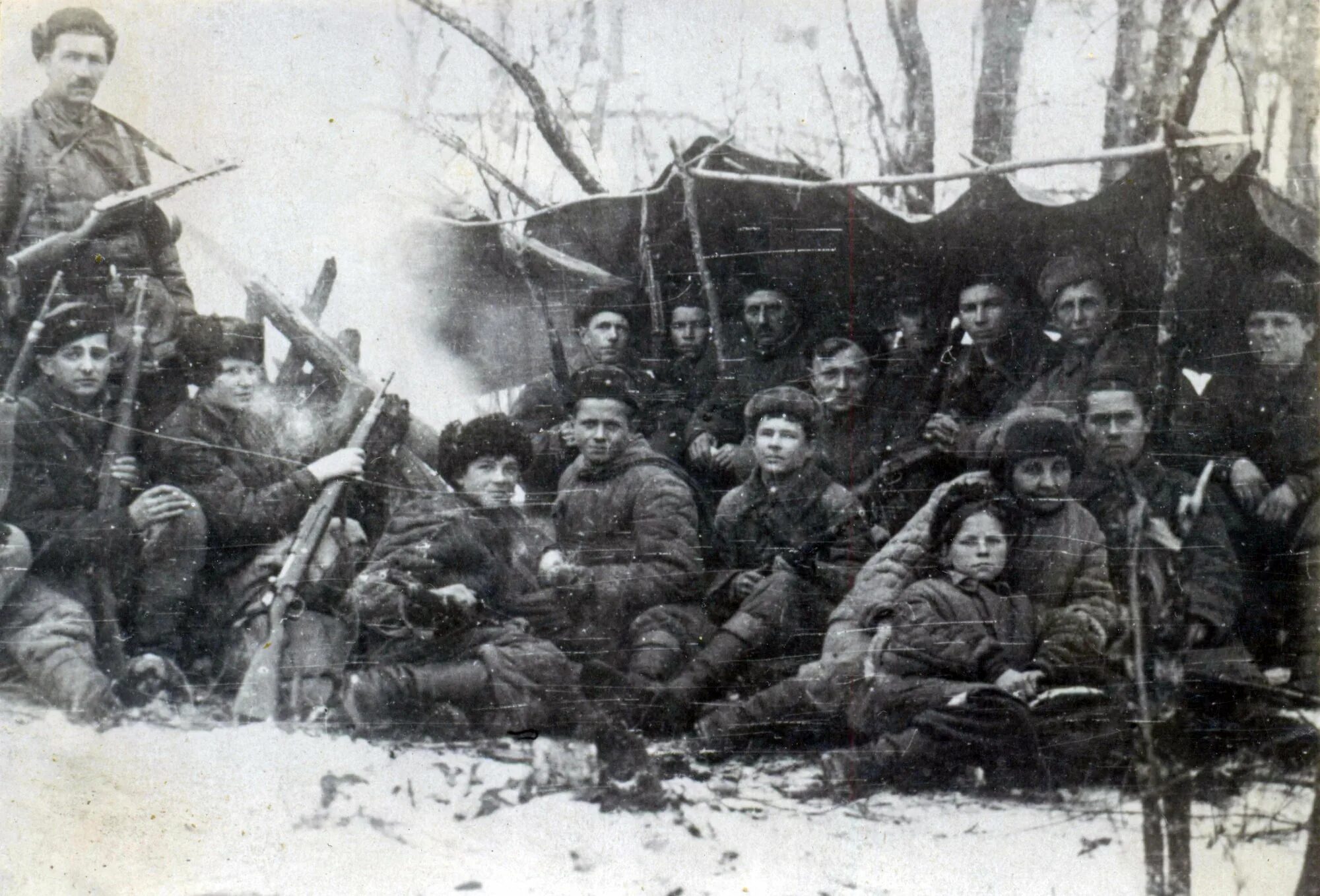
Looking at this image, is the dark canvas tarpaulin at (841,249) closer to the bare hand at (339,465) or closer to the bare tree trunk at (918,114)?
the bare tree trunk at (918,114)

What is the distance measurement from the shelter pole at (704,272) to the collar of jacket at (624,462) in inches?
16.1

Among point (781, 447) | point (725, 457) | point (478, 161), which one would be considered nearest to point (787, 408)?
point (781, 447)

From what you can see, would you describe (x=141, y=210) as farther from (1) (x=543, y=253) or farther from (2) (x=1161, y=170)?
(2) (x=1161, y=170)

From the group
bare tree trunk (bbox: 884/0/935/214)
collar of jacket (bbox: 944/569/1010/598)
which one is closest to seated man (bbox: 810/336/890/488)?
collar of jacket (bbox: 944/569/1010/598)

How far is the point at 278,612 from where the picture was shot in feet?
13.8

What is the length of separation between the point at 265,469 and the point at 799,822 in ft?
7.98

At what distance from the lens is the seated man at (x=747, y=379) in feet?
13.6

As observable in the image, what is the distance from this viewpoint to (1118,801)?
3979 millimetres

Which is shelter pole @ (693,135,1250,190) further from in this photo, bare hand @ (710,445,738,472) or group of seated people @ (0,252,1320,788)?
bare hand @ (710,445,738,472)

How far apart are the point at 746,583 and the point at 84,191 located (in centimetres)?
302

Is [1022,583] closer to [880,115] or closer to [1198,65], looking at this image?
[880,115]

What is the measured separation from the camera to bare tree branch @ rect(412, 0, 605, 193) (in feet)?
14.3

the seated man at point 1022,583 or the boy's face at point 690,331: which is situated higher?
the boy's face at point 690,331

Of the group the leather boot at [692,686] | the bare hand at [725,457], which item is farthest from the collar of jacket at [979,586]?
the bare hand at [725,457]
